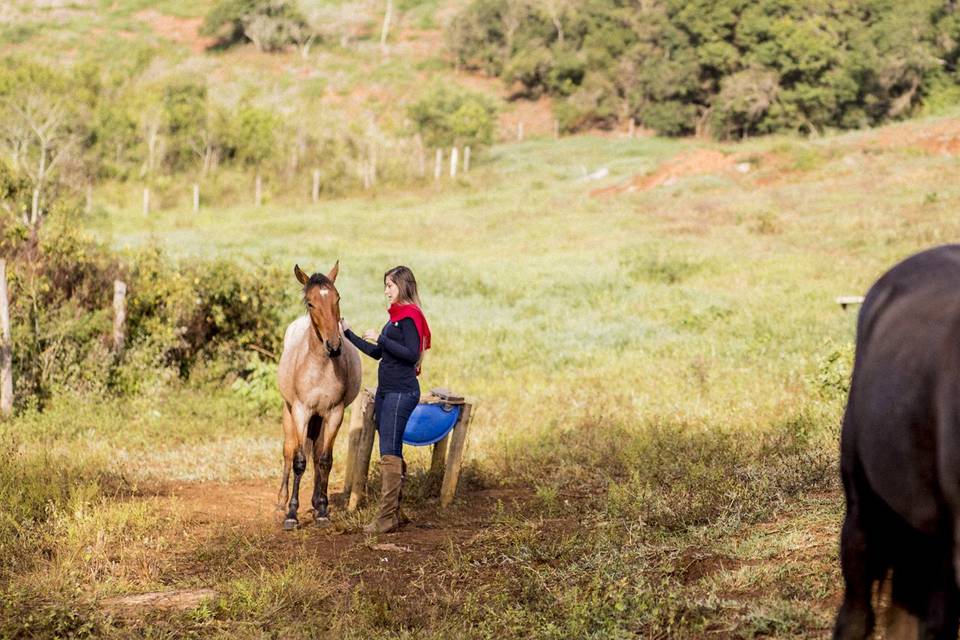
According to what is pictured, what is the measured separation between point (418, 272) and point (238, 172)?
2647cm

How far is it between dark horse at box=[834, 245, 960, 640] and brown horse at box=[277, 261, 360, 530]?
4805 mm

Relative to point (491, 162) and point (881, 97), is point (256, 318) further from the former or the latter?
point (881, 97)

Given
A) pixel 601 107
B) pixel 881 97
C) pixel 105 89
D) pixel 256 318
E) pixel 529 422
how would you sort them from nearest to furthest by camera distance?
pixel 529 422, pixel 256 318, pixel 105 89, pixel 881 97, pixel 601 107

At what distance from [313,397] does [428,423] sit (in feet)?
3.17

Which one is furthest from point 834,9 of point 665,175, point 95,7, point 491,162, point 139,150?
point 95,7

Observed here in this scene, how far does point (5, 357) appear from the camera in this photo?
37.2 ft

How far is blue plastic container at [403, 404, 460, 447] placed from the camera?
8.16 metres

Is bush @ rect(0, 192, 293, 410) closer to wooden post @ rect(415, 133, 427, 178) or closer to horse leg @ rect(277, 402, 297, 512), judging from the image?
horse leg @ rect(277, 402, 297, 512)

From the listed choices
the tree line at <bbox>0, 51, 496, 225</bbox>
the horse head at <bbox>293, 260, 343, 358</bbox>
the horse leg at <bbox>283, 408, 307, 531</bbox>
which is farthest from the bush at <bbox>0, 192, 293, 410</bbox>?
the tree line at <bbox>0, 51, 496, 225</bbox>

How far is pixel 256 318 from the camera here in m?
14.3

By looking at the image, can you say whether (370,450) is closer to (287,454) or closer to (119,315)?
(287,454)

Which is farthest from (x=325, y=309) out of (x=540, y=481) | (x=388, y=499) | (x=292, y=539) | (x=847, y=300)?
(x=847, y=300)

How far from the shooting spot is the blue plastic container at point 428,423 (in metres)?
8.16

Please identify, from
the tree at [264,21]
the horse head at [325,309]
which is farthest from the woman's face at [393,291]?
the tree at [264,21]
